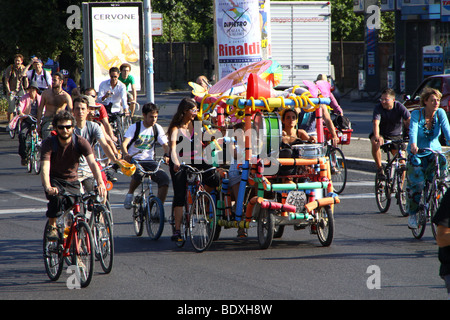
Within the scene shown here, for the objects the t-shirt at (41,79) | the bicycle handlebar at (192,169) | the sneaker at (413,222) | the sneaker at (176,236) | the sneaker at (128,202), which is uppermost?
the t-shirt at (41,79)

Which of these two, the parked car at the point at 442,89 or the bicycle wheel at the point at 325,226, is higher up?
the parked car at the point at 442,89

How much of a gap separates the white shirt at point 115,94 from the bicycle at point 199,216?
8.43 meters

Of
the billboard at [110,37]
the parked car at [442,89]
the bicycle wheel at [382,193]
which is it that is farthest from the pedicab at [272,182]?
the billboard at [110,37]

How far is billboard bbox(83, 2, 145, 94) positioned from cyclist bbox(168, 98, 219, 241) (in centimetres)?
1265

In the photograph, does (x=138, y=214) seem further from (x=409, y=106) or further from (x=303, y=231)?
(x=409, y=106)

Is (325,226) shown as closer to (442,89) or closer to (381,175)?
(381,175)

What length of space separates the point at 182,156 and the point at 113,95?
8.35 metres

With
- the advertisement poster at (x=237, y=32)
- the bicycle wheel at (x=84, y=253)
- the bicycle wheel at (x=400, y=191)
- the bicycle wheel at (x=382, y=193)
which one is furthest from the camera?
the advertisement poster at (x=237, y=32)

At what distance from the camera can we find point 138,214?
991cm

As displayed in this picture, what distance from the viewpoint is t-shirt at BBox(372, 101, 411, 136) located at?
37.7 ft

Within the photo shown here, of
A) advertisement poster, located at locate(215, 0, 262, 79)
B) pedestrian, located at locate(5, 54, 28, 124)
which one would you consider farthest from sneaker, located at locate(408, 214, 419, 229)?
pedestrian, located at locate(5, 54, 28, 124)

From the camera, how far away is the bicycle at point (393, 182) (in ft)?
35.8

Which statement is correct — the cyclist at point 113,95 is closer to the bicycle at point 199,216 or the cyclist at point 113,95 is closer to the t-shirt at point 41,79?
the t-shirt at point 41,79

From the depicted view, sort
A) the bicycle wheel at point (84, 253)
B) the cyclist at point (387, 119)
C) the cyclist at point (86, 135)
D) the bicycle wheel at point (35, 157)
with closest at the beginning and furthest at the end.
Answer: the bicycle wheel at point (84, 253) → the cyclist at point (86, 135) → the cyclist at point (387, 119) → the bicycle wheel at point (35, 157)
